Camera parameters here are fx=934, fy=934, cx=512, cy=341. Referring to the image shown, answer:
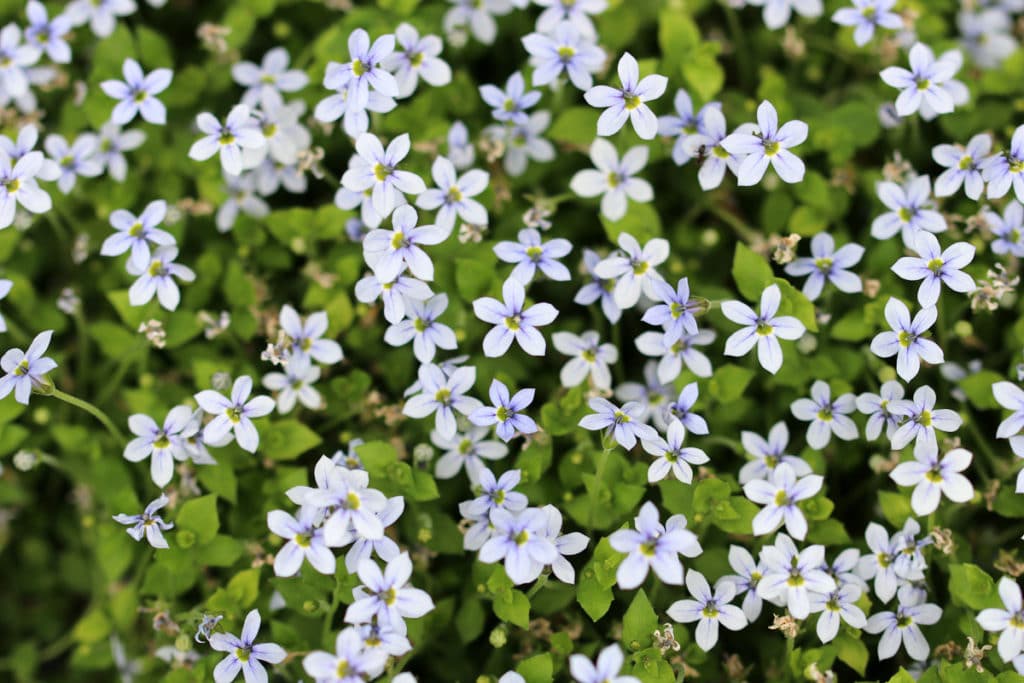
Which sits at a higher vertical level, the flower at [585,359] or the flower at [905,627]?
the flower at [585,359]

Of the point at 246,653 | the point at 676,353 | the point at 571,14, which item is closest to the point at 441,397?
the point at 676,353

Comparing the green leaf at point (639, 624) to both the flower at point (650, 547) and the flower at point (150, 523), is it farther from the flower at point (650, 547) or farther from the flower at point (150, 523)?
the flower at point (150, 523)

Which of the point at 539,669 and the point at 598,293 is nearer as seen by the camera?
the point at 539,669

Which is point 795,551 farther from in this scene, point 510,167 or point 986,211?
point 510,167

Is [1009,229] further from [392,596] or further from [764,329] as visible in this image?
[392,596]

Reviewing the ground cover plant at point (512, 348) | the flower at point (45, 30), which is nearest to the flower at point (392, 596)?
the ground cover plant at point (512, 348)

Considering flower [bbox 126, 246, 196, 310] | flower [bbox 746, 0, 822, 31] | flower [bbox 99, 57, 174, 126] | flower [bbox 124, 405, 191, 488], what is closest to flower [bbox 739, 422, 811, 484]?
flower [bbox 746, 0, 822, 31]

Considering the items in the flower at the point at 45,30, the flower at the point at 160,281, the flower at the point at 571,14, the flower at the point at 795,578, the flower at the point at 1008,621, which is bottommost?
the flower at the point at 1008,621
